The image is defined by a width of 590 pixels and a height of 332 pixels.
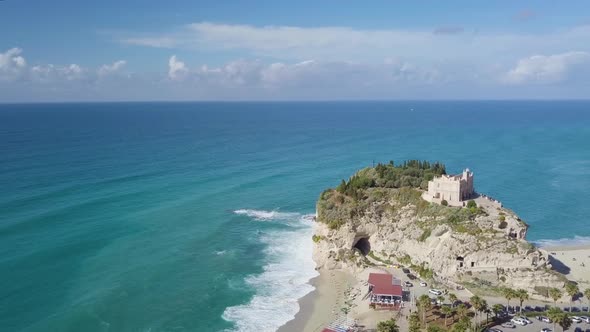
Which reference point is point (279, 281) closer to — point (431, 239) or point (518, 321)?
point (431, 239)

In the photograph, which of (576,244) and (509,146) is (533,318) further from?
(509,146)

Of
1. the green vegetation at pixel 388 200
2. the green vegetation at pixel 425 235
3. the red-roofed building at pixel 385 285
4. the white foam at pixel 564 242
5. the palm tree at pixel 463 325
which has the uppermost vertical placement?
the green vegetation at pixel 388 200

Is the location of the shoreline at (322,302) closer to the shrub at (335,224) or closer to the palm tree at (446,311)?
the shrub at (335,224)

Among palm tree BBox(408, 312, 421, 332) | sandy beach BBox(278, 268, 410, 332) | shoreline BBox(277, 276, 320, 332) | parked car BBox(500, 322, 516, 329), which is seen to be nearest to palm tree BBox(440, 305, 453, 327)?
palm tree BBox(408, 312, 421, 332)

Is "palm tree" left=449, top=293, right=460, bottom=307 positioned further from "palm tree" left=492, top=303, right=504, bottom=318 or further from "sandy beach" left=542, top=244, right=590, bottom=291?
"sandy beach" left=542, top=244, right=590, bottom=291

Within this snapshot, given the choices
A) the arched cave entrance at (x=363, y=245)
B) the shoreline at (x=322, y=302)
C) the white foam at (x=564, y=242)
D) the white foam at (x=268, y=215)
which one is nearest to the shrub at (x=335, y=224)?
the arched cave entrance at (x=363, y=245)

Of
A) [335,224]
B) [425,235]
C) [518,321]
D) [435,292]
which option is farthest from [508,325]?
[335,224]

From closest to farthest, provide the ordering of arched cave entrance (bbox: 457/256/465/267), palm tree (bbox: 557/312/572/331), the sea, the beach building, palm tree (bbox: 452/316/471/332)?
palm tree (bbox: 452/316/471/332) < palm tree (bbox: 557/312/572/331) < the beach building < the sea < arched cave entrance (bbox: 457/256/465/267)
